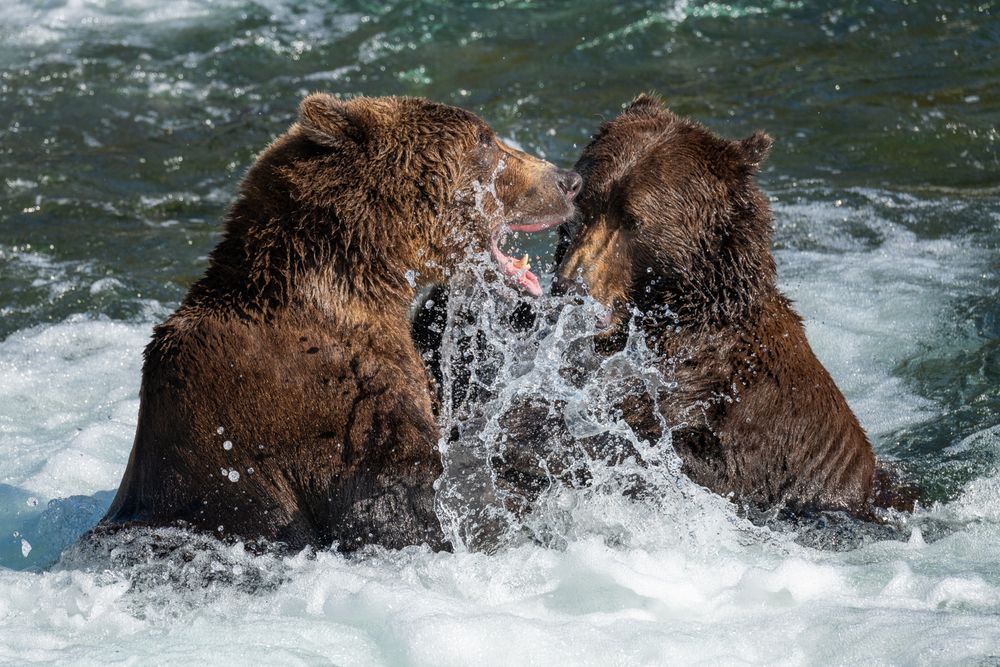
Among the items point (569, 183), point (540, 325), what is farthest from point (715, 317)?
point (569, 183)

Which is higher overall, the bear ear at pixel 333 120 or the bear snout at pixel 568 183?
the bear ear at pixel 333 120

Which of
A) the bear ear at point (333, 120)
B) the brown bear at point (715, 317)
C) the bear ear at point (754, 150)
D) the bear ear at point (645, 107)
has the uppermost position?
the bear ear at point (333, 120)

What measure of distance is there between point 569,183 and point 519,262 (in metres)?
0.47

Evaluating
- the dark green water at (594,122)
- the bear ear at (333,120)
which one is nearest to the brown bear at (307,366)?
the bear ear at (333,120)

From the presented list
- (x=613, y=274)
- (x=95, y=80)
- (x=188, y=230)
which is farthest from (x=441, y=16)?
(x=613, y=274)

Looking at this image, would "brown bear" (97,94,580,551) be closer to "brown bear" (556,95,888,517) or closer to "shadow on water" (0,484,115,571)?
"shadow on water" (0,484,115,571)

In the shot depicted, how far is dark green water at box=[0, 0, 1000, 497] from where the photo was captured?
392 inches

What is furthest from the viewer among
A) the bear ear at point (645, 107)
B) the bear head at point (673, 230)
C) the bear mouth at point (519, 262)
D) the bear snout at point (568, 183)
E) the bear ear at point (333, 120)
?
the bear ear at point (645, 107)

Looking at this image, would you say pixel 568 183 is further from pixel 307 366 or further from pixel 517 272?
pixel 307 366

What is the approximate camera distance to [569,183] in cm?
687

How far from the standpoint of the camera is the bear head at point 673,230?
23.0 feet

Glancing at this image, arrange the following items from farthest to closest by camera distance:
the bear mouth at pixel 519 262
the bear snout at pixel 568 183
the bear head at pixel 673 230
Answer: the bear head at pixel 673 230, the bear snout at pixel 568 183, the bear mouth at pixel 519 262

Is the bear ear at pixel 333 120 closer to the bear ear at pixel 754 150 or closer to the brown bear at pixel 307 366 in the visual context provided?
the brown bear at pixel 307 366

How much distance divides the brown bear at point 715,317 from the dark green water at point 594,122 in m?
1.10
